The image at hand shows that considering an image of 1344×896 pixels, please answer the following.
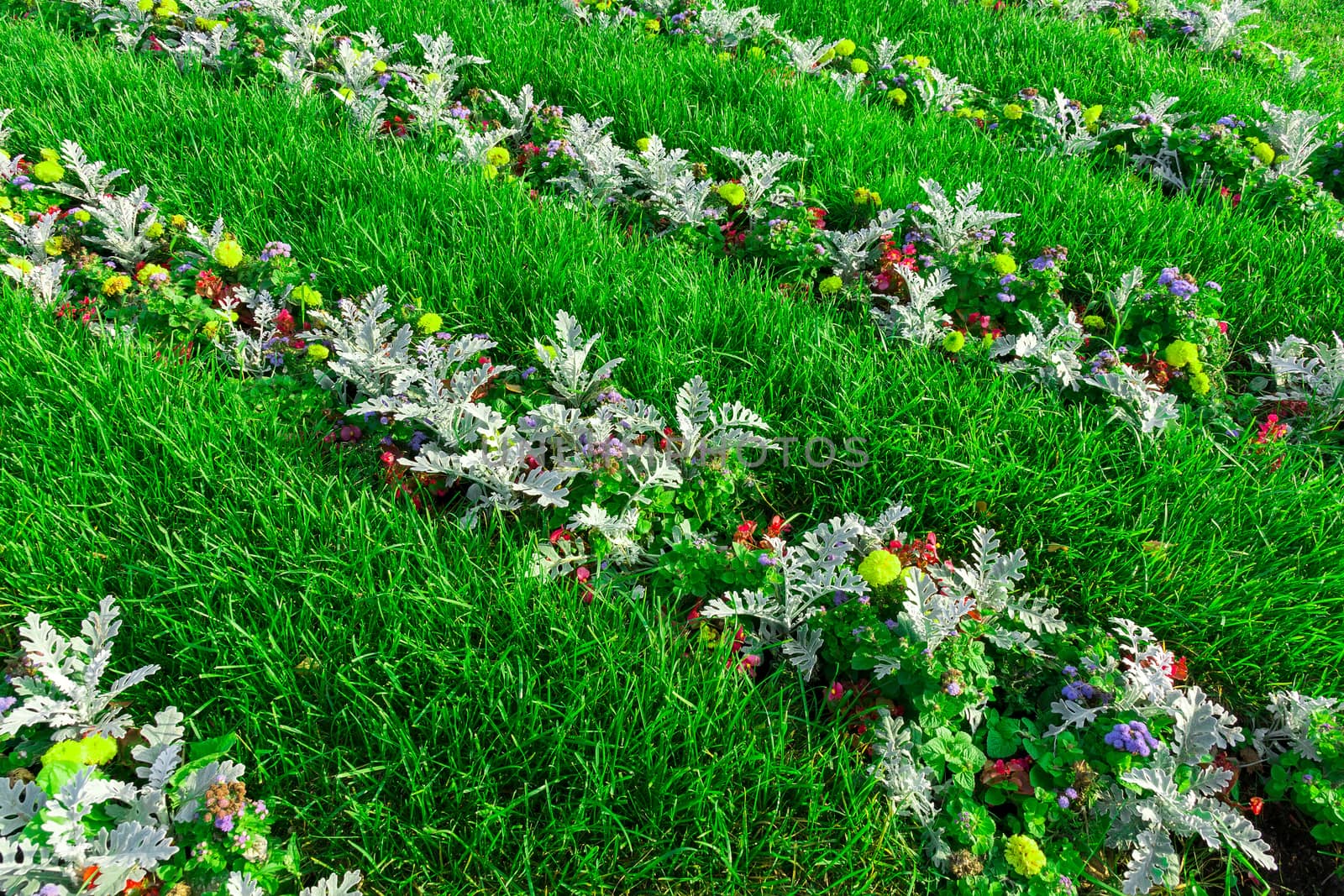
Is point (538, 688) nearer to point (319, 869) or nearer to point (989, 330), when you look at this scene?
point (319, 869)

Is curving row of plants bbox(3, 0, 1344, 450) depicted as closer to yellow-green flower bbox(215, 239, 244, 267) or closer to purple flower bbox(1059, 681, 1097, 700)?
yellow-green flower bbox(215, 239, 244, 267)

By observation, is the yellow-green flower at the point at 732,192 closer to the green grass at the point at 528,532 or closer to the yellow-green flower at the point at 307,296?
the green grass at the point at 528,532

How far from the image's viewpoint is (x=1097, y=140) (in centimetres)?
405

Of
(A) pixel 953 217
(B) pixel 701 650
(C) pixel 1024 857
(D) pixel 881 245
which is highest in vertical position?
(A) pixel 953 217

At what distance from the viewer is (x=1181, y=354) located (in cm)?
289

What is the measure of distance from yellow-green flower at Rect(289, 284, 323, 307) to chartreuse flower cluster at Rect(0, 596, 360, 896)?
1.23 m

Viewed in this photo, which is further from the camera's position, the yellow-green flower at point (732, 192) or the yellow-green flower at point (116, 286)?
the yellow-green flower at point (732, 192)

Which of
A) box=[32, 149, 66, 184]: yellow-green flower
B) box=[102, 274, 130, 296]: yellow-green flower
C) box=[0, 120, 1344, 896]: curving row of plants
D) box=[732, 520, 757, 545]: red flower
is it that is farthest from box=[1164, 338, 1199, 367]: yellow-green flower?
box=[32, 149, 66, 184]: yellow-green flower

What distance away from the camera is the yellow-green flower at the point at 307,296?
2.85 metres

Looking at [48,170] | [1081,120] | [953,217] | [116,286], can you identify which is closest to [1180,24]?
[1081,120]

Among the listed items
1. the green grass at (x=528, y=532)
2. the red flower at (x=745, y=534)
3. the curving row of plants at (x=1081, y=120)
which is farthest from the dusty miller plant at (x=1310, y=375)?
the red flower at (x=745, y=534)

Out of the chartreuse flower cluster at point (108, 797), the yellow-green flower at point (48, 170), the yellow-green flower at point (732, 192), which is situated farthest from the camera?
the yellow-green flower at point (732, 192)

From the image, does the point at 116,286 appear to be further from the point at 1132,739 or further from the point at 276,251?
the point at 1132,739

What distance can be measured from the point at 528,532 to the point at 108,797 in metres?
1.10
